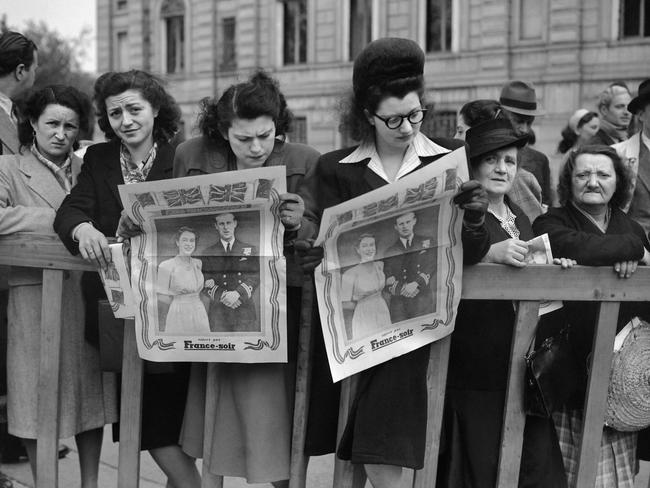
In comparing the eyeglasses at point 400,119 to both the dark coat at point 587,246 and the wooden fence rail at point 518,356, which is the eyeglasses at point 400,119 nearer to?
the wooden fence rail at point 518,356

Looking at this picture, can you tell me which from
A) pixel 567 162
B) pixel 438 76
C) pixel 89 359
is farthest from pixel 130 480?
pixel 438 76

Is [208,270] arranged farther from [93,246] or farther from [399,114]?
[399,114]

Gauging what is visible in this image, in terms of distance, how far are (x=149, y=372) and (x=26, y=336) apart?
58 cm

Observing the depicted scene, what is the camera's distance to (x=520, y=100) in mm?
5152

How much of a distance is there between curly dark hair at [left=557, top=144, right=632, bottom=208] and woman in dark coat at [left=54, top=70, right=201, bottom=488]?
5.24ft

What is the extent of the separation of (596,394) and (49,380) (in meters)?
2.07

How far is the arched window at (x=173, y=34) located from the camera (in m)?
28.6

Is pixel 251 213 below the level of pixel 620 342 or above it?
above

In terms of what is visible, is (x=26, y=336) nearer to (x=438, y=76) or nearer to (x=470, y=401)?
(x=470, y=401)

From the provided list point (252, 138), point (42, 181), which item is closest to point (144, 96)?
point (42, 181)

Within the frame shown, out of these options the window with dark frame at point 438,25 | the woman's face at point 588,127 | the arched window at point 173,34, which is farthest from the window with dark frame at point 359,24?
the woman's face at point 588,127

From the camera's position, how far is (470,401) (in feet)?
10.2

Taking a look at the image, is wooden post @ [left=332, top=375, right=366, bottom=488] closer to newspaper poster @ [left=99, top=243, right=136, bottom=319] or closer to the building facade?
newspaper poster @ [left=99, top=243, right=136, bottom=319]

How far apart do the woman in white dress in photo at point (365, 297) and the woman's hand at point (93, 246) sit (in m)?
0.90
